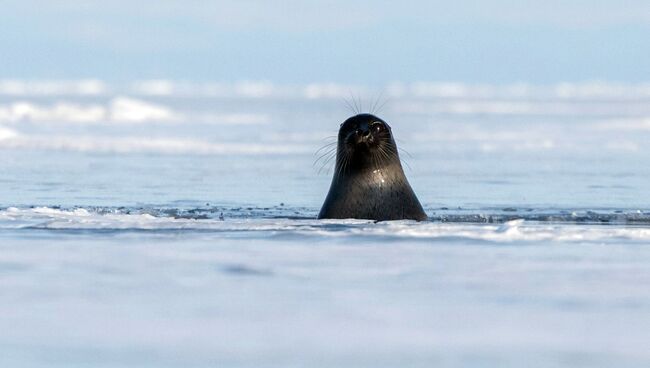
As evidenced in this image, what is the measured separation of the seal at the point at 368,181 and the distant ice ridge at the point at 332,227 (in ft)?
1.51

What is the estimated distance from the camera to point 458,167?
16641 millimetres

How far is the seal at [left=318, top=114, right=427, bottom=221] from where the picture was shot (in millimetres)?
9609

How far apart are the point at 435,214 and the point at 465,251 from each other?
3602 mm

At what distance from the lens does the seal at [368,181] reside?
961 cm

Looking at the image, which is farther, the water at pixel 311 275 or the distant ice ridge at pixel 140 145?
the distant ice ridge at pixel 140 145

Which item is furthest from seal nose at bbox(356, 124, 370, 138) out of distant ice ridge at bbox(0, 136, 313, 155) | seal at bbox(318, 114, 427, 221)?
distant ice ridge at bbox(0, 136, 313, 155)

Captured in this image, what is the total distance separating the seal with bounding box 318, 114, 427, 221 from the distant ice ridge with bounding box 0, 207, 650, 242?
0.46 m

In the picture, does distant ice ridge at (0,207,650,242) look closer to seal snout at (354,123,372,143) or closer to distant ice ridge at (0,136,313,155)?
seal snout at (354,123,372,143)

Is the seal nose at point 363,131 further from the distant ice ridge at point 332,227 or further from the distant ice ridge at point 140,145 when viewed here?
the distant ice ridge at point 140,145

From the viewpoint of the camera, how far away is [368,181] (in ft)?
31.7

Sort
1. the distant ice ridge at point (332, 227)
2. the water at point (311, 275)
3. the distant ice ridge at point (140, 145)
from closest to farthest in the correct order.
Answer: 1. the water at point (311, 275)
2. the distant ice ridge at point (332, 227)
3. the distant ice ridge at point (140, 145)

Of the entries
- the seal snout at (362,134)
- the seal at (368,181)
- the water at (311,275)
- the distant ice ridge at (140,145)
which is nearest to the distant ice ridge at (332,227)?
the water at (311,275)

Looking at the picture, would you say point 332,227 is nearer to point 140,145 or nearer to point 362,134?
point 362,134

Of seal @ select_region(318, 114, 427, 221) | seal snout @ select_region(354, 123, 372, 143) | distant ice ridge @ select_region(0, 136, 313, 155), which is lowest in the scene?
seal @ select_region(318, 114, 427, 221)
